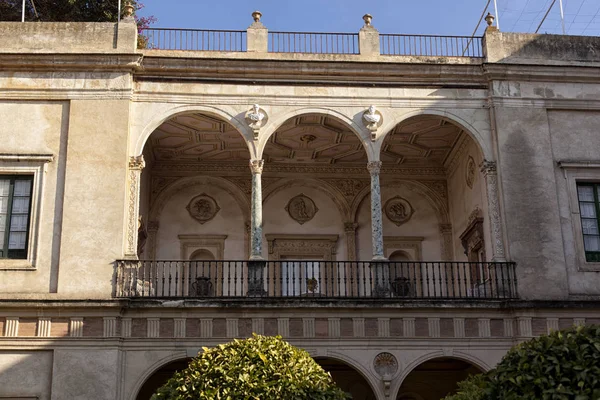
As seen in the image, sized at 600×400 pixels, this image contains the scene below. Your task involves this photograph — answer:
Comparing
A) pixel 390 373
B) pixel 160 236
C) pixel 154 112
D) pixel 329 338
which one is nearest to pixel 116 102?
pixel 154 112

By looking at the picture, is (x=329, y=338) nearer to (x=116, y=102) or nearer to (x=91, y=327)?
(x=91, y=327)

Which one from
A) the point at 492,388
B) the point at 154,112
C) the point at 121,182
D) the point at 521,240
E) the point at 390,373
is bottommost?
the point at 492,388

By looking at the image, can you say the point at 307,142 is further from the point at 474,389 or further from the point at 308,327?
the point at 474,389

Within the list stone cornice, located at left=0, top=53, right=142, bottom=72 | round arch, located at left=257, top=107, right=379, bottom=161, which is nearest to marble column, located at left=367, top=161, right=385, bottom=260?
round arch, located at left=257, top=107, right=379, bottom=161

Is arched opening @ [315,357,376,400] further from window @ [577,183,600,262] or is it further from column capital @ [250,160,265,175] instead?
window @ [577,183,600,262]

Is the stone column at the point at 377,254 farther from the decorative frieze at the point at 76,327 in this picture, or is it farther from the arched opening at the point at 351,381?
the decorative frieze at the point at 76,327

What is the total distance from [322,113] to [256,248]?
296 cm

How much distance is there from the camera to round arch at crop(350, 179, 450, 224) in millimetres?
20281

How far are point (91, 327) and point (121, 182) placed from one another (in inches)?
106

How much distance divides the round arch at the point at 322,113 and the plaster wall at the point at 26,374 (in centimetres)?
540

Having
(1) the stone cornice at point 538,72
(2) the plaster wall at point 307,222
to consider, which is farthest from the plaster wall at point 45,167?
(1) the stone cornice at point 538,72

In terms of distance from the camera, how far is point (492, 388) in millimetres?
10180

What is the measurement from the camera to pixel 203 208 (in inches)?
795

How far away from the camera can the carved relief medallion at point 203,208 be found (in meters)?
20.1
